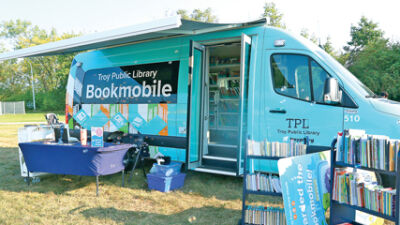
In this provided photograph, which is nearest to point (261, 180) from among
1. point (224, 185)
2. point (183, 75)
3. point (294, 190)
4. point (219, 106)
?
point (294, 190)

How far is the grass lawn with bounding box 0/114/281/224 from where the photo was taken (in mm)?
3453

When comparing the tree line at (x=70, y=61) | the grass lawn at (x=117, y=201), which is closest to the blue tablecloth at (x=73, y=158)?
the grass lawn at (x=117, y=201)

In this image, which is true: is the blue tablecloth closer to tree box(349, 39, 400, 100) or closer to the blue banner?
the blue banner

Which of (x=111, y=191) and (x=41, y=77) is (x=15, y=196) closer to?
(x=111, y=191)

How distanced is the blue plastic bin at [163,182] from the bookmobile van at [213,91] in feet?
1.12

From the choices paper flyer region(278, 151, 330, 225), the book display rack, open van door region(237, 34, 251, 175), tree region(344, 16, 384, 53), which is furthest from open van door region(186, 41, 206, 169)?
tree region(344, 16, 384, 53)

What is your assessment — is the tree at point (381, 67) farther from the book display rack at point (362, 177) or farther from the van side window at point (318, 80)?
the book display rack at point (362, 177)

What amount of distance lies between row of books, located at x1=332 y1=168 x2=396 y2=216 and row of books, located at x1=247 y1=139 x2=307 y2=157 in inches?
14.9

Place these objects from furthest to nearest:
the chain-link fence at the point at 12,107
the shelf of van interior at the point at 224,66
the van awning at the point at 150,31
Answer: the chain-link fence at the point at 12,107 → the shelf of van interior at the point at 224,66 → the van awning at the point at 150,31

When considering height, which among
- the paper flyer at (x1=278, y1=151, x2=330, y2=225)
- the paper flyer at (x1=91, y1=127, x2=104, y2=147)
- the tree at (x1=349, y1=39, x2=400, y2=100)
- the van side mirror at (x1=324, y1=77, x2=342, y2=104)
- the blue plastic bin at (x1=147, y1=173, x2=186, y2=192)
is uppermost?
the tree at (x1=349, y1=39, x2=400, y2=100)

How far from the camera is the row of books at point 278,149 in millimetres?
2869

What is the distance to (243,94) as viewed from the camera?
443 cm

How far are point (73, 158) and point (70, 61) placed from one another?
3765 cm

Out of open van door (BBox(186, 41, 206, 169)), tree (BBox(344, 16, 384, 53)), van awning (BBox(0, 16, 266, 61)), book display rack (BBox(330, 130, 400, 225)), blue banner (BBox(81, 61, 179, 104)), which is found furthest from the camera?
tree (BBox(344, 16, 384, 53))
